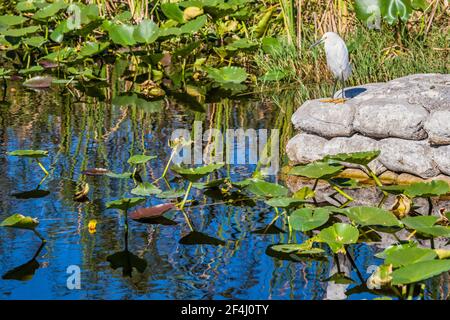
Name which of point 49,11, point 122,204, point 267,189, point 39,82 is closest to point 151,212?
point 122,204

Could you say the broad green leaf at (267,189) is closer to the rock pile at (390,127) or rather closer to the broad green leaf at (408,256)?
the rock pile at (390,127)

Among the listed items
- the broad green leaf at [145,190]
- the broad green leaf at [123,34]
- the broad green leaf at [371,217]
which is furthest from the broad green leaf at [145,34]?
the broad green leaf at [371,217]

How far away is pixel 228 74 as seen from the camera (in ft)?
24.3

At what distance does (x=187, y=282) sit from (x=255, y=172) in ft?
4.32

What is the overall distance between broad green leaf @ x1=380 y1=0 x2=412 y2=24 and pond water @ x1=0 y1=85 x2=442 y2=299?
1089mm

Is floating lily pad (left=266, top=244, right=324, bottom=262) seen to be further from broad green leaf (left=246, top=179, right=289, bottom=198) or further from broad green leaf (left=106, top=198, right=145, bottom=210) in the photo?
broad green leaf (left=106, top=198, right=145, bottom=210)

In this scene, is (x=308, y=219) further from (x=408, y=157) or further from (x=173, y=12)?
(x=173, y=12)

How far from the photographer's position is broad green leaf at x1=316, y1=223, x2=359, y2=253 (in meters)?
3.57

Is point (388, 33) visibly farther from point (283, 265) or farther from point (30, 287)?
point (30, 287)

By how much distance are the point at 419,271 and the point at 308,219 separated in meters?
0.85

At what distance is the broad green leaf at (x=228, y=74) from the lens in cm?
736

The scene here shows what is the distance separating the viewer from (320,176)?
417 centimetres
